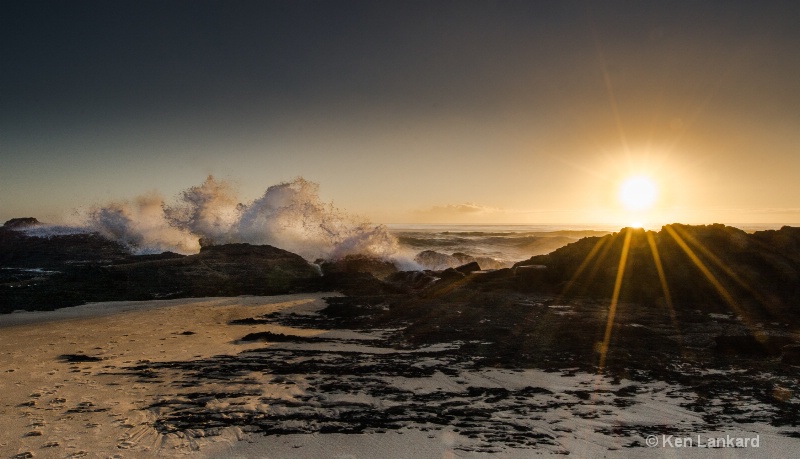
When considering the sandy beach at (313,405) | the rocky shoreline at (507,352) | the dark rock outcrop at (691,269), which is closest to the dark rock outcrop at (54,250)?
the rocky shoreline at (507,352)

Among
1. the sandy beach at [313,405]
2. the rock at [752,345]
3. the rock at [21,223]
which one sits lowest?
the sandy beach at [313,405]

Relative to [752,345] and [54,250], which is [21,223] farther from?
[752,345]

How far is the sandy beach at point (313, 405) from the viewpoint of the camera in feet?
14.1

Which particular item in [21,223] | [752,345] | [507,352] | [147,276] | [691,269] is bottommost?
[507,352]

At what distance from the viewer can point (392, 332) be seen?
31.7 feet

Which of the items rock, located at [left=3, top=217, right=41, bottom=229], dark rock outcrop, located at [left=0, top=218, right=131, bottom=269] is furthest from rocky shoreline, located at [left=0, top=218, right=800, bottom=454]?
rock, located at [left=3, top=217, right=41, bottom=229]

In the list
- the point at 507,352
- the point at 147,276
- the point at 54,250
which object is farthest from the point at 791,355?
the point at 54,250

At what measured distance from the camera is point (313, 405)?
5.33 m

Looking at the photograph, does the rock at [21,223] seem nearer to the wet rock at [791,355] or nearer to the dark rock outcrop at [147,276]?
the dark rock outcrop at [147,276]

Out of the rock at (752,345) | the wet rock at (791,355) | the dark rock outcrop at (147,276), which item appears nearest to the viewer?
the wet rock at (791,355)

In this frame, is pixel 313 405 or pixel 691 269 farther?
pixel 691 269

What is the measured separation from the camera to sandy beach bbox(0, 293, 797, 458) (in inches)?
169

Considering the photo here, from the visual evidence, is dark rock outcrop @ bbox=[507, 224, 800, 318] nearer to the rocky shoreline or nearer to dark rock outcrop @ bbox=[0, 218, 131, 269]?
the rocky shoreline

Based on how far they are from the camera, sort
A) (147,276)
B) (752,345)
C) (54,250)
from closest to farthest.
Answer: (752,345), (147,276), (54,250)
